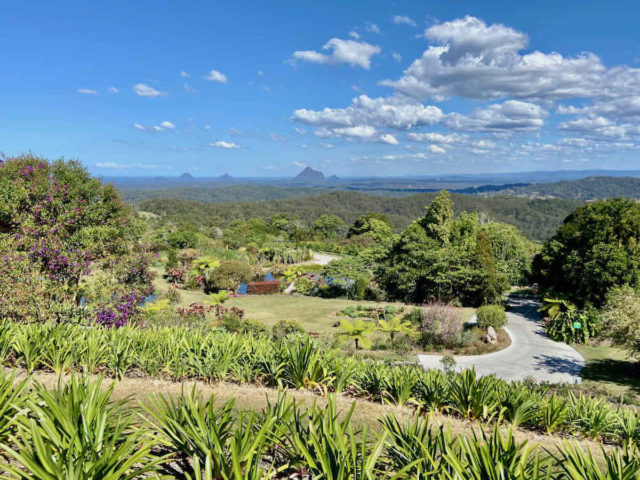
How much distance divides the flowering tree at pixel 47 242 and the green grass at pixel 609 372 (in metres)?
16.1

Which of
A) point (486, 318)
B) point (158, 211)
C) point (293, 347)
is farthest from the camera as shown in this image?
point (158, 211)

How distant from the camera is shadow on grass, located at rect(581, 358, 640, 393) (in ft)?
43.4

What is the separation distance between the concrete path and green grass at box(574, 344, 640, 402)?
38cm

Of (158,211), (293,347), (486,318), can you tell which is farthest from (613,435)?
(158,211)

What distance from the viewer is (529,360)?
50.8 ft

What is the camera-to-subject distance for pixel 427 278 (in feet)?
79.6

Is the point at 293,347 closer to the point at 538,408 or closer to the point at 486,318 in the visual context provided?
the point at 538,408

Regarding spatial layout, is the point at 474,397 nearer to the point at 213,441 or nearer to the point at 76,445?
the point at 213,441

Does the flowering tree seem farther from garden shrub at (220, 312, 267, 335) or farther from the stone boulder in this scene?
the stone boulder

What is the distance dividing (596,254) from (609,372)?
24.2 ft

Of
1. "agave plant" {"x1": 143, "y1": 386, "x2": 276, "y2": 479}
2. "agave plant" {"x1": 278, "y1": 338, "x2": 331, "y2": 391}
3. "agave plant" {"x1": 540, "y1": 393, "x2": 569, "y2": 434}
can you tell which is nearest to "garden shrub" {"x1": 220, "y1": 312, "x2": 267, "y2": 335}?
"agave plant" {"x1": 278, "y1": 338, "x2": 331, "y2": 391}

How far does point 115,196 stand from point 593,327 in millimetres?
23295

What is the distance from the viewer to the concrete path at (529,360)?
45.5 ft

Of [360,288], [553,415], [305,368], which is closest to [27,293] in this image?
[305,368]
